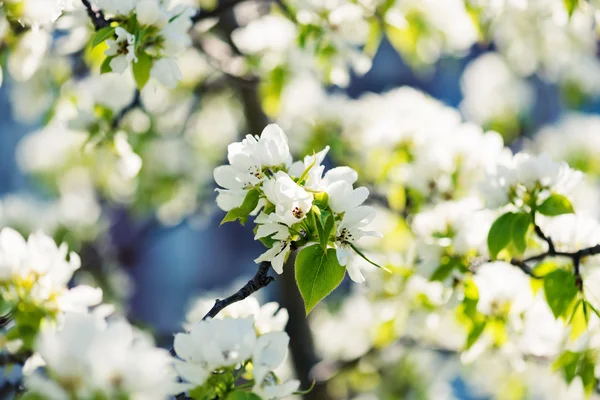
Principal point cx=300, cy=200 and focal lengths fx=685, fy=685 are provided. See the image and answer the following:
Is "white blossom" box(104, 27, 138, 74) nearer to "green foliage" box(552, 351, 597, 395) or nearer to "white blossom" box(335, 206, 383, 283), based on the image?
"white blossom" box(335, 206, 383, 283)

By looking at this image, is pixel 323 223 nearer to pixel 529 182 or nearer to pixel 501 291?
pixel 529 182

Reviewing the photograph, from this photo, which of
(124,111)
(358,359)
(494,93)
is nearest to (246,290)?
(124,111)

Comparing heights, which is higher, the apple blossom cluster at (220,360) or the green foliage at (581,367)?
the apple blossom cluster at (220,360)

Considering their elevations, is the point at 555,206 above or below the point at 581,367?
above

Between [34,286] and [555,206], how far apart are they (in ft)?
2.29

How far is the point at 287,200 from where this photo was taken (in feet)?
2.35

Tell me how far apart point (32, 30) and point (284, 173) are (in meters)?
0.56

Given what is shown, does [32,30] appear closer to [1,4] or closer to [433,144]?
[1,4]

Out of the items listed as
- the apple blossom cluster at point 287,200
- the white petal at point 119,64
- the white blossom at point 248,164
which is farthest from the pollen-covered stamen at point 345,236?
the white petal at point 119,64

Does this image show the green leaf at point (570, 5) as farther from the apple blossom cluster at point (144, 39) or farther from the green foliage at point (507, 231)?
the apple blossom cluster at point (144, 39)

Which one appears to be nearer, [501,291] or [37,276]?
[37,276]

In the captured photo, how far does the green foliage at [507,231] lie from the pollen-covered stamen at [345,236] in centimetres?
29

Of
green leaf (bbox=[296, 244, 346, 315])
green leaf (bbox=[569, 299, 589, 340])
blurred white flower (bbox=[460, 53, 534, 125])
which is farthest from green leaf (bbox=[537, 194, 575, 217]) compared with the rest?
blurred white flower (bbox=[460, 53, 534, 125])

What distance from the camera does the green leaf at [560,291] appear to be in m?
0.92
